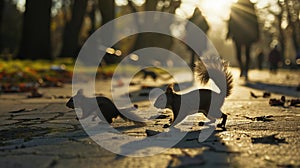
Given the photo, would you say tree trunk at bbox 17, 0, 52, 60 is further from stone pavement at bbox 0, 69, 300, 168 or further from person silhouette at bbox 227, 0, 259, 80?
stone pavement at bbox 0, 69, 300, 168

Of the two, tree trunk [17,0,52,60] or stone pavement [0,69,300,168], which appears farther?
tree trunk [17,0,52,60]

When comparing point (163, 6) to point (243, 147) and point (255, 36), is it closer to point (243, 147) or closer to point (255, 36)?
point (255, 36)

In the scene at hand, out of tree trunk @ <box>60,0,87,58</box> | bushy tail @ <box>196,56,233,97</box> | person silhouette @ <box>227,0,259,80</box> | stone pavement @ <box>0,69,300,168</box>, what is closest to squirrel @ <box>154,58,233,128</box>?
bushy tail @ <box>196,56,233,97</box>

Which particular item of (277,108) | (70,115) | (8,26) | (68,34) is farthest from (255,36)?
(8,26)

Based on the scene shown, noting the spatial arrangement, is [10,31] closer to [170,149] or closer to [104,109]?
[104,109]

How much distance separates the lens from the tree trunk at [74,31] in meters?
30.8

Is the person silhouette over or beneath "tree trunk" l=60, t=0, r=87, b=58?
over

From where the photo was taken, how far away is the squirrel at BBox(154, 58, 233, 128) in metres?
5.71

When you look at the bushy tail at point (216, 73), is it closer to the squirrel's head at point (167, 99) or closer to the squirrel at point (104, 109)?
the squirrel's head at point (167, 99)

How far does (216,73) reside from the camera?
5.91 m

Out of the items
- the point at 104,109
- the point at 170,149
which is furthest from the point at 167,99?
the point at 170,149

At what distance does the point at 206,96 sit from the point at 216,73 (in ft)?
1.12

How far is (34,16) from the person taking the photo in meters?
21.5

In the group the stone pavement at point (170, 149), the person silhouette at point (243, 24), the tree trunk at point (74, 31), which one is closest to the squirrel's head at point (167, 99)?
the stone pavement at point (170, 149)
